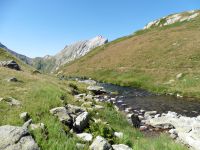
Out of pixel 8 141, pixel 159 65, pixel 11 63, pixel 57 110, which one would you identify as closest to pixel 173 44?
pixel 159 65

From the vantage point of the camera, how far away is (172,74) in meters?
54.3

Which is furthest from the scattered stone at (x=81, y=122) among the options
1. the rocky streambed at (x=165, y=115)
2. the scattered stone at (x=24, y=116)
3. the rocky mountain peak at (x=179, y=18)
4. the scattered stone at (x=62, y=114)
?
the rocky mountain peak at (x=179, y=18)

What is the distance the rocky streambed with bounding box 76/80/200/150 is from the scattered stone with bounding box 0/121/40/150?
30.1 feet

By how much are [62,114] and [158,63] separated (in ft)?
175

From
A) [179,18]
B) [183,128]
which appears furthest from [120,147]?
[179,18]

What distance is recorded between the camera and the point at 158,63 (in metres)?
66.5

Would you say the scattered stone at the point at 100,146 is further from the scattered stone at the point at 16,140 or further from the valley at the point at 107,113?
the scattered stone at the point at 16,140

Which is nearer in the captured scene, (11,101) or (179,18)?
(11,101)

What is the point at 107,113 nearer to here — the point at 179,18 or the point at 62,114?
the point at 62,114

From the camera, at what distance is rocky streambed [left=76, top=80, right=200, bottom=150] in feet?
61.3

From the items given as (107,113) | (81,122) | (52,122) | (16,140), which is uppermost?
(52,122)

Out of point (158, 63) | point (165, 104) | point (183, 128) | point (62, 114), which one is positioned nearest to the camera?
point (62, 114)

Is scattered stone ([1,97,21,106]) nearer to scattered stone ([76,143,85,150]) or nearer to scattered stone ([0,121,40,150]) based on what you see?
scattered stone ([0,121,40,150])

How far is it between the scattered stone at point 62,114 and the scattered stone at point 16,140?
3.86 meters
